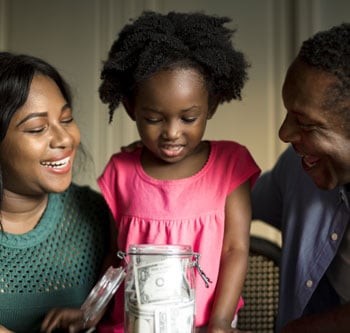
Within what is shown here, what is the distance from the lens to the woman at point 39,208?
4.24ft

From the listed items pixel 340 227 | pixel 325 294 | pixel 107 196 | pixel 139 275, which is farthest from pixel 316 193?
pixel 139 275

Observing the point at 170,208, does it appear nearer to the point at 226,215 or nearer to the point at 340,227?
the point at 226,215

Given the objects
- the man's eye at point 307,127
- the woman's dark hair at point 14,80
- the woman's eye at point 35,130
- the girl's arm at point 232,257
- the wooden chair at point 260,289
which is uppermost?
the woman's dark hair at point 14,80

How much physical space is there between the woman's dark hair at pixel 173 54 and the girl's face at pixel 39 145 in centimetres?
12

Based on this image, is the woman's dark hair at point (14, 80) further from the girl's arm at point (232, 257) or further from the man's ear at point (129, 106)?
the girl's arm at point (232, 257)

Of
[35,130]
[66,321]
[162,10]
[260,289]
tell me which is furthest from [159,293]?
[162,10]

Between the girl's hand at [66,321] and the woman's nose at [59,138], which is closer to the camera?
the girl's hand at [66,321]

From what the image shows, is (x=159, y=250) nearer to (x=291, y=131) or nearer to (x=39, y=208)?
(x=291, y=131)

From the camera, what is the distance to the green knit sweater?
136 centimetres

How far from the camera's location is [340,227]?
4.29 ft

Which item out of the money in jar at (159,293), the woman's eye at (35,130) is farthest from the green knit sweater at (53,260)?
the money in jar at (159,293)

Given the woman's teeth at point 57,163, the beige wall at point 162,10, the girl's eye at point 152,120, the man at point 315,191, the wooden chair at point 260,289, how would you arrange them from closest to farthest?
the man at point 315,191
the girl's eye at point 152,120
the woman's teeth at point 57,163
the wooden chair at point 260,289
the beige wall at point 162,10

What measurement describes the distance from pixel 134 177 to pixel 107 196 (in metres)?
0.08

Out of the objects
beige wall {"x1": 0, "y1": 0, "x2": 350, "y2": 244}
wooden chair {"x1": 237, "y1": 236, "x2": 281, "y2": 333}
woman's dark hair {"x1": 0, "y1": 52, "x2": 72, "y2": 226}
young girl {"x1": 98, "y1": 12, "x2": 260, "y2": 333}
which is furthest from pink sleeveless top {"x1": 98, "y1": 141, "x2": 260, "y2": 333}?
beige wall {"x1": 0, "y1": 0, "x2": 350, "y2": 244}
